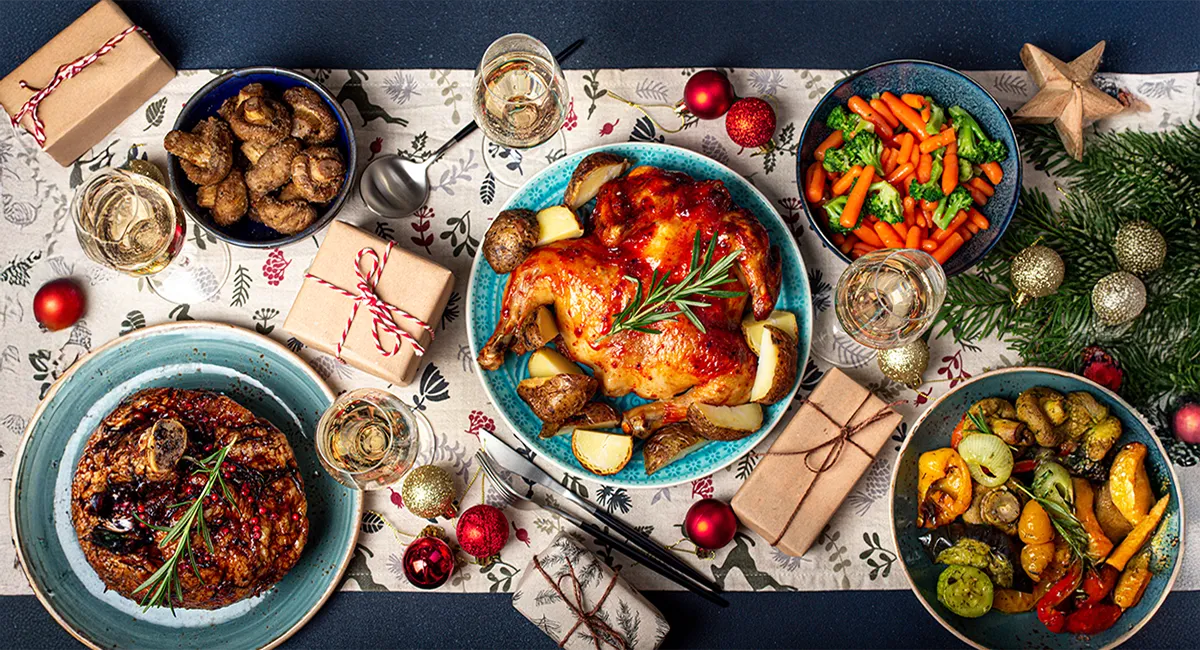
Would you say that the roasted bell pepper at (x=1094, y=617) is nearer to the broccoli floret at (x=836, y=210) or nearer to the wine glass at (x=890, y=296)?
the wine glass at (x=890, y=296)

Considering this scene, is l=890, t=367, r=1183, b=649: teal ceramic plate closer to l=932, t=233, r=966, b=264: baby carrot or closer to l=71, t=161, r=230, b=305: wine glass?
l=932, t=233, r=966, b=264: baby carrot

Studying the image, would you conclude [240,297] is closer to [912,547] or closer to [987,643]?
[912,547]

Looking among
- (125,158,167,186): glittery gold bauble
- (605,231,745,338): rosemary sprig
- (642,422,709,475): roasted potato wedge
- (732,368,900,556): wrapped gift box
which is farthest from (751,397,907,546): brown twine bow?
(125,158,167,186): glittery gold bauble

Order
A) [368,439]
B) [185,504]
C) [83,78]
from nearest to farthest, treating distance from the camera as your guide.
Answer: [185,504], [368,439], [83,78]

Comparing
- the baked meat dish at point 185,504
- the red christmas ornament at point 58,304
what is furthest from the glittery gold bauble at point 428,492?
the red christmas ornament at point 58,304

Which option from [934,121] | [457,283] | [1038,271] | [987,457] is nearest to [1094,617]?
[987,457]

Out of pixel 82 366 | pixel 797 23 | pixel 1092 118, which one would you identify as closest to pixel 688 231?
pixel 797 23

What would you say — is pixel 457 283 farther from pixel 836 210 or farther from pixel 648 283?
pixel 836 210
